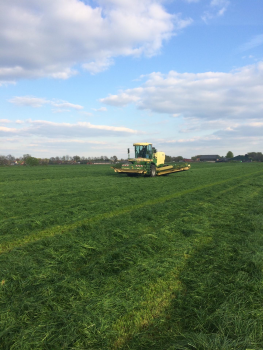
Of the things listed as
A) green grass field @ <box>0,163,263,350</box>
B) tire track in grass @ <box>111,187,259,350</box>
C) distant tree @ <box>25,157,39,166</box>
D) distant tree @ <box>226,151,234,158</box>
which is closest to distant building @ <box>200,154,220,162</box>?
distant tree @ <box>226,151,234,158</box>

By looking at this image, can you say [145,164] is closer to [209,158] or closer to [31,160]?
[31,160]

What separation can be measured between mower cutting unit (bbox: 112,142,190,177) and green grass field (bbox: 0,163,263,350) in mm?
14550

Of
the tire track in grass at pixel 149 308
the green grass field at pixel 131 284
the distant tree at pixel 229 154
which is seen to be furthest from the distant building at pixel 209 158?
the tire track in grass at pixel 149 308

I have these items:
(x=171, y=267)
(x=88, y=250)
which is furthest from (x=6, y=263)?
(x=171, y=267)

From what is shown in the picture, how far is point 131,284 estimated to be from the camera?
3611 millimetres

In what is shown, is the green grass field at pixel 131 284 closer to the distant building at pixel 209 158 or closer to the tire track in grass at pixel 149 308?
the tire track in grass at pixel 149 308

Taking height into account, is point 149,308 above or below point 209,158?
below

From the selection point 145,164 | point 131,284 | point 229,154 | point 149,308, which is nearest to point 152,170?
point 145,164

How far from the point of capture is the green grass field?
102 inches

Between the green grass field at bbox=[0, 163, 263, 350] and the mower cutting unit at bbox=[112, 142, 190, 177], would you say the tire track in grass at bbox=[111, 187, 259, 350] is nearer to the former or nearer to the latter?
the green grass field at bbox=[0, 163, 263, 350]

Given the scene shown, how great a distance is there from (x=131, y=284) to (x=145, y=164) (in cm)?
1886

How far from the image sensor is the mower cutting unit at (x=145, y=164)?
21.8 metres

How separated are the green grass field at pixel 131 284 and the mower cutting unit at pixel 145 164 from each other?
14550 millimetres

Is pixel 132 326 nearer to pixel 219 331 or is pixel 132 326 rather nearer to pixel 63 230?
pixel 219 331
